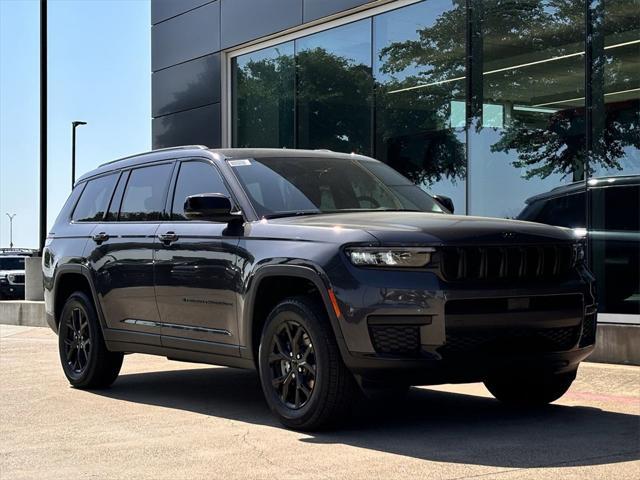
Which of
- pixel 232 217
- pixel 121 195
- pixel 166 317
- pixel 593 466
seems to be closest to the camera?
pixel 593 466

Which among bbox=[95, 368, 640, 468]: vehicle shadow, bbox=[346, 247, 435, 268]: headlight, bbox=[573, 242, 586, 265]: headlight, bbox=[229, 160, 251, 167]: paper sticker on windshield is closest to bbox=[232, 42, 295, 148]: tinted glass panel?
bbox=[95, 368, 640, 468]: vehicle shadow

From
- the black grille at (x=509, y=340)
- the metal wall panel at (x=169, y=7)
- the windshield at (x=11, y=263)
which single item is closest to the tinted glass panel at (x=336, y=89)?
the metal wall panel at (x=169, y=7)

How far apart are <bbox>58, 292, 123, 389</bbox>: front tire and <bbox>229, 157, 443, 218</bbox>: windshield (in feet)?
7.21

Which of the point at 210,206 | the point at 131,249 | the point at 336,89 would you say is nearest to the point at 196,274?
the point at 210,206

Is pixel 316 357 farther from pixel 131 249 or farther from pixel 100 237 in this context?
pixel 100 237

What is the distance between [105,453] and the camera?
232 inches

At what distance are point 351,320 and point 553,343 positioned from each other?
52.5 inches

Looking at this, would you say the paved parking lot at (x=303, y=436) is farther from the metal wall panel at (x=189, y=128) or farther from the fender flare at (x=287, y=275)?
the metal wall panel at (x=189, y=128)

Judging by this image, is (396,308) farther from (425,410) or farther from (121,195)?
(121,195)

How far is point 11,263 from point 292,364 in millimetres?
24416

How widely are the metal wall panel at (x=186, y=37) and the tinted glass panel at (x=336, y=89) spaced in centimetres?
239

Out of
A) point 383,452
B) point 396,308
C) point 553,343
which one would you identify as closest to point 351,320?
point 396,308

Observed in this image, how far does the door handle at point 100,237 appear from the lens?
27.9 ft

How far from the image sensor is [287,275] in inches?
251
